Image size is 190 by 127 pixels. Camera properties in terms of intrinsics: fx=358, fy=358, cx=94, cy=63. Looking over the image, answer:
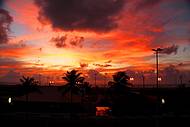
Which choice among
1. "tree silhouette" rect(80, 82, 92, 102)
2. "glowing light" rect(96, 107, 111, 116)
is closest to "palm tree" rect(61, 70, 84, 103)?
"tree silhouette" rect(80, 82, 92, 102)

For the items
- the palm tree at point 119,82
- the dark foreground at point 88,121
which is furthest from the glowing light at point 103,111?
the palm tree at point 119,82

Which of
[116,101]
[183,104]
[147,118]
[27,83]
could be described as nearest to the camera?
[147,118]

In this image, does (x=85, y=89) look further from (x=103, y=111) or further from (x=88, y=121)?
(x=88, y=121)

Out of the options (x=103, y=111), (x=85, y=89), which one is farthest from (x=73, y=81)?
(x=103, y=111)

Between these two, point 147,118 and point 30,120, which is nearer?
point 147,118

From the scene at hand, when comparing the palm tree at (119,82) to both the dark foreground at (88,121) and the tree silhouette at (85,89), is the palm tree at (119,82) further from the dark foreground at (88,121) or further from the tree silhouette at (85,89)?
the dark foreground at (88,121)

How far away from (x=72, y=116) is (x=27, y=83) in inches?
2272

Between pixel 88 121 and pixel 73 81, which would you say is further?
pixel 73 81

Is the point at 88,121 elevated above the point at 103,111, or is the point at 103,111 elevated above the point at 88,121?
the point at 88,121

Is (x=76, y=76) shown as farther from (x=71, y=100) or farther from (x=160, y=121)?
(x=160, y=121)

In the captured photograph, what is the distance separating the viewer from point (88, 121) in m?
35.7

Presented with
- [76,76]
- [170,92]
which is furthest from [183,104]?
[76,76]

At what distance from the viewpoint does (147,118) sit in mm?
32188

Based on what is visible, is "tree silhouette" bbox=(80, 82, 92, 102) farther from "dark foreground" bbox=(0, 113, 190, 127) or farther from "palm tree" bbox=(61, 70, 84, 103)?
"dark foreground" bbox=(0, 113, 190, 127)
